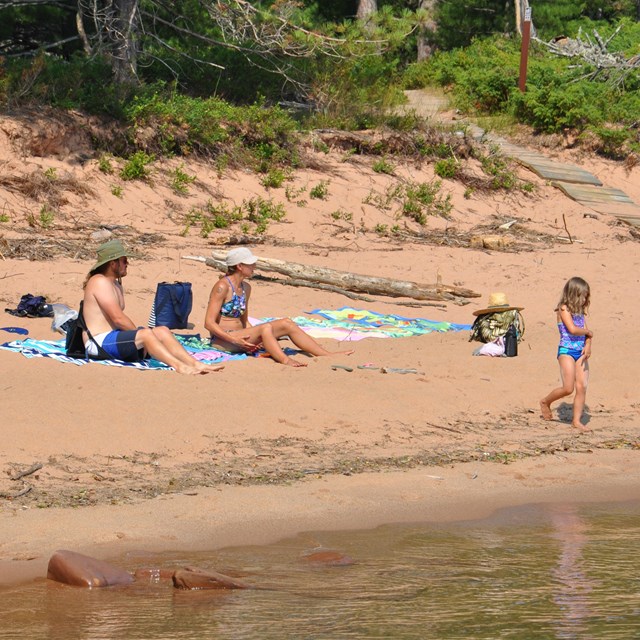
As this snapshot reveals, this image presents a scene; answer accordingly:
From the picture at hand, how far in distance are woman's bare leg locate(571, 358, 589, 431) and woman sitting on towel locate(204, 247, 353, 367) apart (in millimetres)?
2144

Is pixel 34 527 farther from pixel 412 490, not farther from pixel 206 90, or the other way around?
pixel 206 90

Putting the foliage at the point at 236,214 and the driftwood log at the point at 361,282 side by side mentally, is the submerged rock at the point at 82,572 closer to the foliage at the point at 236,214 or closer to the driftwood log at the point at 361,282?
the driftwood log at the point at 361,282

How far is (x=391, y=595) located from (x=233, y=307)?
4987 mm

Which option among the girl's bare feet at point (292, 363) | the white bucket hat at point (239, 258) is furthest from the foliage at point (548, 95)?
the girl's bare feet at point (292, 363)

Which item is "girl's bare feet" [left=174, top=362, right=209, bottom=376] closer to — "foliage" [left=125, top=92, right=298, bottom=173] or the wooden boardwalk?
"foliage" [left=125, top=92, right=298, bottom=173]

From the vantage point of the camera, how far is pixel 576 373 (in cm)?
865

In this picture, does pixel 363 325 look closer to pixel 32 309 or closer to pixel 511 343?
pixel 511 343

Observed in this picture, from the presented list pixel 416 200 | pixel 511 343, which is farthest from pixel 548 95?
pixel 511 343

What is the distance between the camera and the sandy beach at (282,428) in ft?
20.8

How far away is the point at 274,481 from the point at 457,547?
4.33 ft

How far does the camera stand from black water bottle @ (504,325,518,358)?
33.3 feet

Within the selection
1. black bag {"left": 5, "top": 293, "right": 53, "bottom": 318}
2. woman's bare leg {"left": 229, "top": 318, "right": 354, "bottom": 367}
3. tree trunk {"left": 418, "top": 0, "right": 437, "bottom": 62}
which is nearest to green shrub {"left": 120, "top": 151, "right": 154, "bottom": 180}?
black bag {"left": 5, "top": 293, "right": 53, "bottom": 318}

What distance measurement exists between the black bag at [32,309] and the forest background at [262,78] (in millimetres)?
5375

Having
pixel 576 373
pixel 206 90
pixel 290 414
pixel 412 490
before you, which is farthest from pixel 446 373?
pixel 206 90
